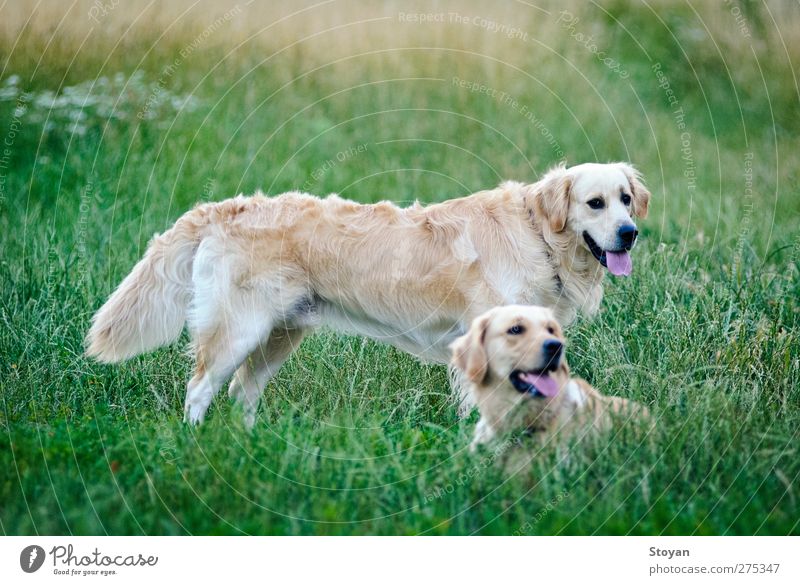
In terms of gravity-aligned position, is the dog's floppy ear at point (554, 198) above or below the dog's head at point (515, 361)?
above

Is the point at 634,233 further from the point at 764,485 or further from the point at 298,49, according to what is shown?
the point at 298,49

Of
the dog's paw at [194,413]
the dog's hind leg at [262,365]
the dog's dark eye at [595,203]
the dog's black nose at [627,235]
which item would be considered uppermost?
the dog's dark eye at [595,203]

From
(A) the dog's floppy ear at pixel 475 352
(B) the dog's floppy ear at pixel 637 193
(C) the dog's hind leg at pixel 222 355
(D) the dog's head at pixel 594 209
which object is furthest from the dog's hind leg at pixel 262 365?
(B) the dog's floppy ear at pixel 637 193

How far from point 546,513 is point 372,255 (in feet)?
7.03

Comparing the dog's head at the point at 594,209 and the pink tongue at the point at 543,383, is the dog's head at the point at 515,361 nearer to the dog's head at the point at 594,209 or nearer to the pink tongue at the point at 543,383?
the pink tongue at the point at 543,383

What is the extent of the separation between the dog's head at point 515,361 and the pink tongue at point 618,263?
110 centimetres

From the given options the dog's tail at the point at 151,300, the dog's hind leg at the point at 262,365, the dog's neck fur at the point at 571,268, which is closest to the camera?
the dog's neck fur at the point at 571,268

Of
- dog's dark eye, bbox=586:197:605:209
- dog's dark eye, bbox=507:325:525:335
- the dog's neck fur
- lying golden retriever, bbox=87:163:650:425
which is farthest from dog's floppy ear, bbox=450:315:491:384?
dog's dark eye, bbox=586:197:605:209

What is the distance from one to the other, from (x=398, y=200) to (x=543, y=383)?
4.96 metres

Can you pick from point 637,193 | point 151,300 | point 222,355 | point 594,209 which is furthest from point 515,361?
point 151,300

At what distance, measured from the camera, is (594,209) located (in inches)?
220

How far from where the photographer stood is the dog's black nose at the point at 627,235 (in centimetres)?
544

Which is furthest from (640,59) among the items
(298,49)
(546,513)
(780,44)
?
(546,513)

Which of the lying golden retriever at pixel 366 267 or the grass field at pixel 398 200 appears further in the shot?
the lying golden retriever at pixel 366 267
